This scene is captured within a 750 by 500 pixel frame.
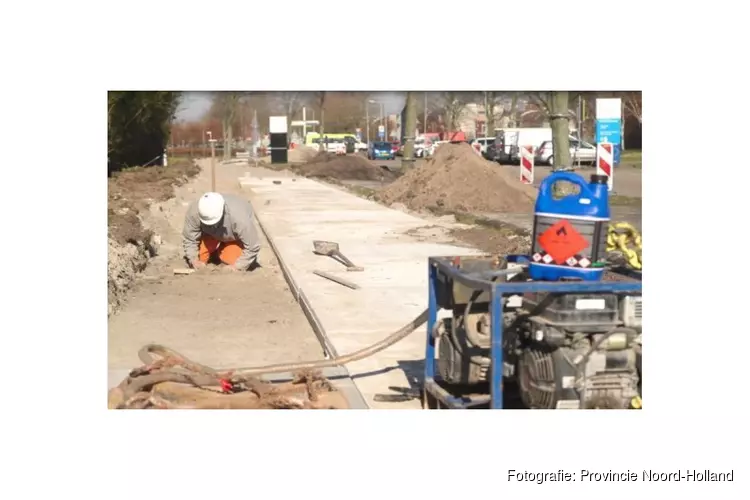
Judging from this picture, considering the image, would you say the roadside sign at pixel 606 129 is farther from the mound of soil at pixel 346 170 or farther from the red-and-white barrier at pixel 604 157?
the mound of soil at pixel 346 170

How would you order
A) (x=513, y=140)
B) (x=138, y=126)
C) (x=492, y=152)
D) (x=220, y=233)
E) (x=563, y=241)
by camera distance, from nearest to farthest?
(x=563, y=241)
(x=220, y=233)
(x=138, y=126)
(x=513, y=140)
(x=492, y=152)

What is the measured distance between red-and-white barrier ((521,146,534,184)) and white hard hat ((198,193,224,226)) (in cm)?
1509

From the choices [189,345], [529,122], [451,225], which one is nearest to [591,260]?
[189,345]

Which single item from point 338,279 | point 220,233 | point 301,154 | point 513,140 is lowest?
point 338,279

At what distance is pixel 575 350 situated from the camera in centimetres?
561

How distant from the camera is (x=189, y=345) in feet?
Result: 29.0

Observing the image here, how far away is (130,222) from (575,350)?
11.6 meters

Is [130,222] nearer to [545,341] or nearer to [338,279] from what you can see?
[338,279]

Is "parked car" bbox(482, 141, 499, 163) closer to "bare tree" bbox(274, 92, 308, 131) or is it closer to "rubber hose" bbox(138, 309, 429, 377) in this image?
"bare tree" bbox(274, 92, 308, 131)

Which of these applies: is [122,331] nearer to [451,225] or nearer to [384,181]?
[451,225]

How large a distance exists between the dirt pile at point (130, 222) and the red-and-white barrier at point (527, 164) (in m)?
9.18

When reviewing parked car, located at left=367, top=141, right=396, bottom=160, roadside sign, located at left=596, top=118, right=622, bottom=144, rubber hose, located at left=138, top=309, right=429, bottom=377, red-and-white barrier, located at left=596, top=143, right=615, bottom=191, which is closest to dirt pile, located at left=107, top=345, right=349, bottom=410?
rubber hose, located at left=138, top=309, right=429, bottom=377

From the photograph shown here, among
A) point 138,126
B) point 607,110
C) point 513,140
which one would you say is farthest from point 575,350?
point 513,140

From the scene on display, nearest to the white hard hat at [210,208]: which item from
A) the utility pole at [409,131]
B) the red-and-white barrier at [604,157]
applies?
the red-and-white barrier at [604,157]
